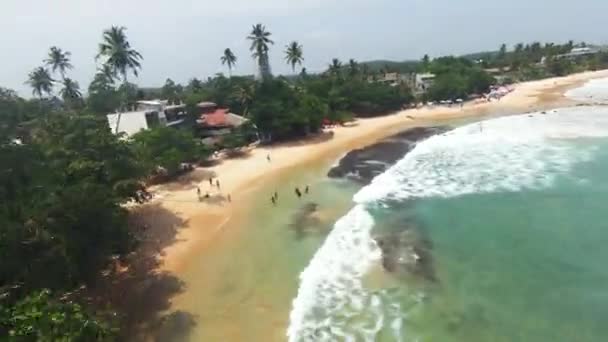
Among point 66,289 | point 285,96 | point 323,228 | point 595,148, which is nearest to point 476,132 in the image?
point 595,148

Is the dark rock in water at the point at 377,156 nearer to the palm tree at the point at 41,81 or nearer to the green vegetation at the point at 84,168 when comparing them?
the green vegetation at the point at 84,168

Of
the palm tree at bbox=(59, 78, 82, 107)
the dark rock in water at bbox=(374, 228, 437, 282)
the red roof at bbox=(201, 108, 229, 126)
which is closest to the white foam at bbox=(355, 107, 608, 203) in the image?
the dark rock in water at bbox=(374, 228, 437, 282)

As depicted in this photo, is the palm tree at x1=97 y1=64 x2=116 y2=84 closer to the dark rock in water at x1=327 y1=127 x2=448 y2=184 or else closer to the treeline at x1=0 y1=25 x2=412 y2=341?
the treeline at x1=0 y1=25 x2=412 y2=341

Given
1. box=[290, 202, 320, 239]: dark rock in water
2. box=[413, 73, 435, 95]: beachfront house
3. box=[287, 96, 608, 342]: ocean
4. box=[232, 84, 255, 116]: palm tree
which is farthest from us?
box=[413, 73, 435, 95]: beachfront house

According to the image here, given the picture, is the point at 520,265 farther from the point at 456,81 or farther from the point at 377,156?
the point at 456,81

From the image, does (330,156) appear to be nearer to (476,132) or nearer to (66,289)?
(476,132)

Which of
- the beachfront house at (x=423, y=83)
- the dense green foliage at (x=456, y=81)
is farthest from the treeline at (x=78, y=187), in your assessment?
the beachfront house at (x=423, y=83)
